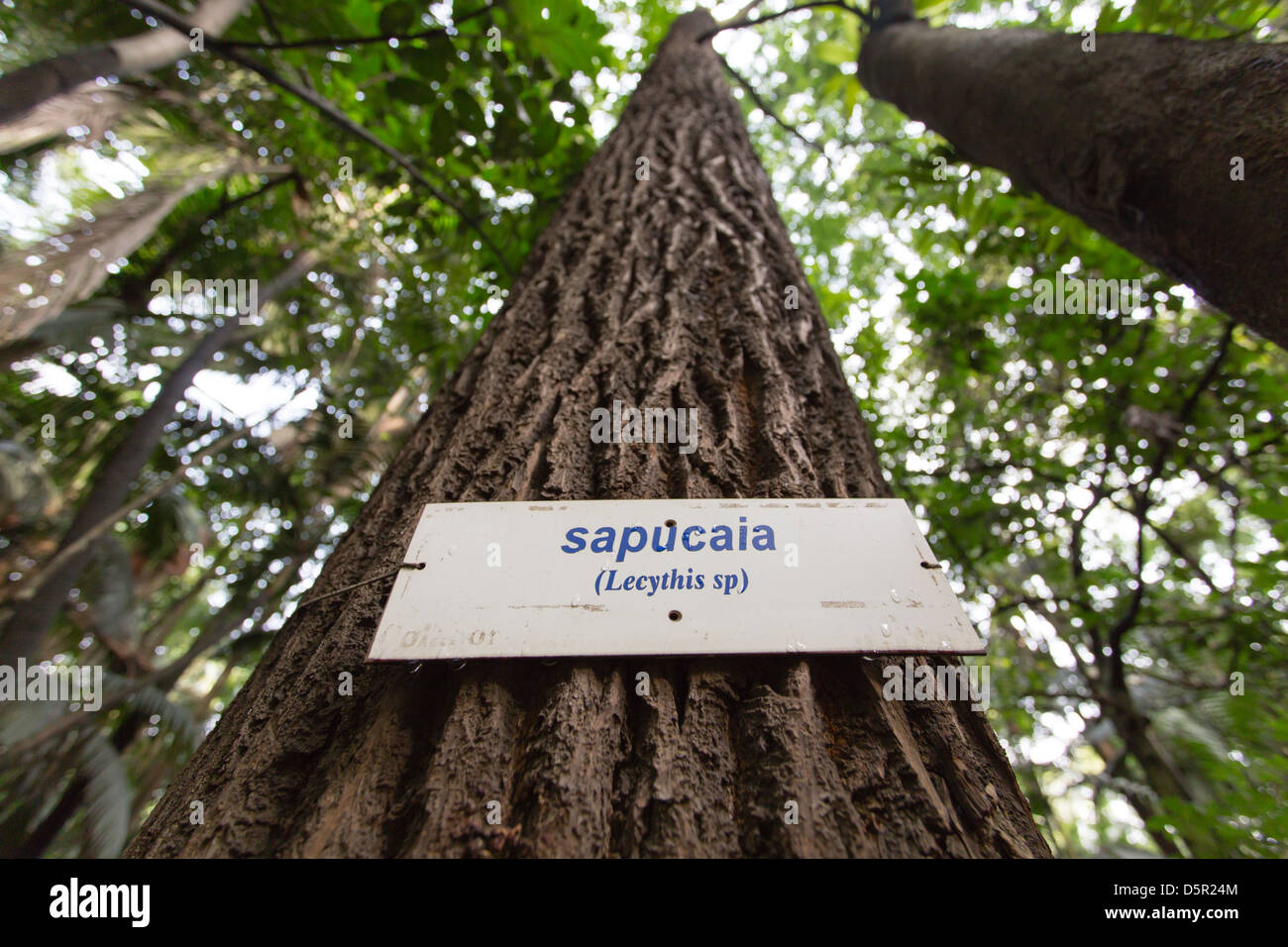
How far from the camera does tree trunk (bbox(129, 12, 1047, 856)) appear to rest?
0.56m

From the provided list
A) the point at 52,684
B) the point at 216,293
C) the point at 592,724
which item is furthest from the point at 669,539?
the point at 216,293

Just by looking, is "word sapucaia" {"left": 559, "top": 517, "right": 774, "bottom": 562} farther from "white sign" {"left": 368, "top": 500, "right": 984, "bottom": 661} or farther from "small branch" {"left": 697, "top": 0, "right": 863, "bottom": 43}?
"small branch" {"left": 697, "top": 0, "right": 863, "bottom": 43}

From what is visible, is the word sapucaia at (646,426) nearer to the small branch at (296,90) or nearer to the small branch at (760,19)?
the small branch at (296,90)

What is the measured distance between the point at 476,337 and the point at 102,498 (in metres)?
3.05

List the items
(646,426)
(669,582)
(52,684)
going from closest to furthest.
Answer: (669,582) → (646,426) → (52,684)

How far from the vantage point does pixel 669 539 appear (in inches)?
30.3

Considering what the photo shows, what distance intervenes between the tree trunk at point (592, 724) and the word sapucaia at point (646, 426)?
3 cm

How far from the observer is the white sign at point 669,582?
68cm

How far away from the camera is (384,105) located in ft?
8.89

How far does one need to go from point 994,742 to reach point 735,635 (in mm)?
374

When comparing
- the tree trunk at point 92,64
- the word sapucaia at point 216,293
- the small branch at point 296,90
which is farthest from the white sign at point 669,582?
the word sapucaia at point 216,293

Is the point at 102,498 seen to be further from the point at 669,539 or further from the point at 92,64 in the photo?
the point at 669,539
